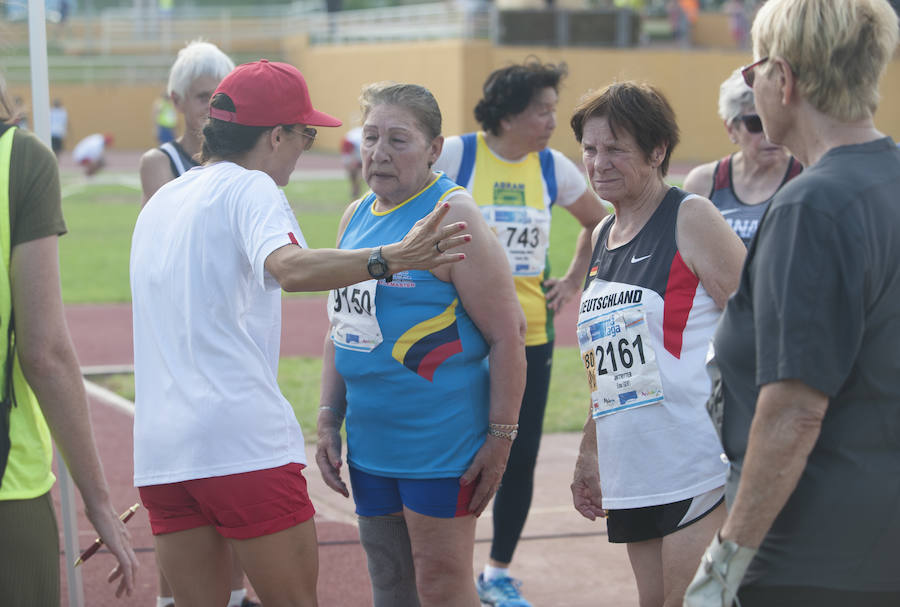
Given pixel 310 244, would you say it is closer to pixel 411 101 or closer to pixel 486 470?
pixel 411 101

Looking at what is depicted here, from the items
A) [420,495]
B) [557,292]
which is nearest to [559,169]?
[557,292]

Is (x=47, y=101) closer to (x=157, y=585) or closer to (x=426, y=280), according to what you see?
(x=426, y=280)

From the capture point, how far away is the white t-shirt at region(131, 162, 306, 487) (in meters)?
2.75

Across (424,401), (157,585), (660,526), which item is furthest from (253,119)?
(157,585)

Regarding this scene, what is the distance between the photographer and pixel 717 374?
2.36 meters

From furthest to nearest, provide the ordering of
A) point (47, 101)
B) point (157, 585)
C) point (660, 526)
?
point (157, 585) < point (47, 101) < point (660, 526)

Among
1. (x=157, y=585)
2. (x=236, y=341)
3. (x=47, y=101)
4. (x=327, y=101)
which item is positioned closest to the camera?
(x=236, y=341)

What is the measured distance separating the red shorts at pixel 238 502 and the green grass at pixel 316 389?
A: 12.8ft

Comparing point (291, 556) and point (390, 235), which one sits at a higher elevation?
point (390, 235)

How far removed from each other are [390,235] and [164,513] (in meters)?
1.12

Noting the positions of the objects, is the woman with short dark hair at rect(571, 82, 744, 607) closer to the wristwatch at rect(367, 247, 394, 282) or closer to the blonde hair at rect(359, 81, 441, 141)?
the blonde hair at rect(359, 81, 441, 141)

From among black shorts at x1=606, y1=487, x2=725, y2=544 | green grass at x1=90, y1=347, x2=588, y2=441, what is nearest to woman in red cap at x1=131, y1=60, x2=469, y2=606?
black shorts at x1=606, y1=487, x2=725, y2=544

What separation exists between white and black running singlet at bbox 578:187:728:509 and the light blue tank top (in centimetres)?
49

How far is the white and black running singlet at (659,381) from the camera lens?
2.97 meters
